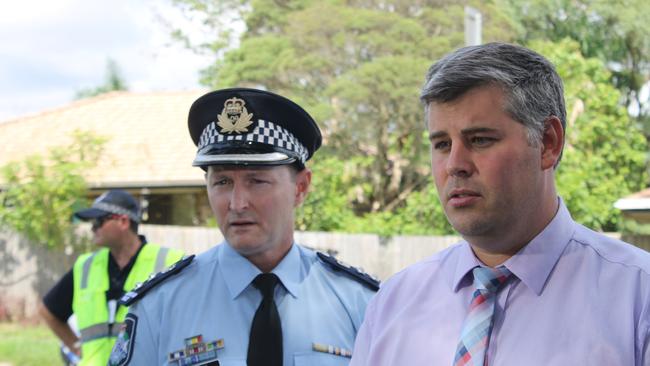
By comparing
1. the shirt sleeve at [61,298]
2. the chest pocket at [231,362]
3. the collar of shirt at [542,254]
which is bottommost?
the shirt sleeve at [61,298]

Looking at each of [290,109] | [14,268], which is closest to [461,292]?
[290,109]

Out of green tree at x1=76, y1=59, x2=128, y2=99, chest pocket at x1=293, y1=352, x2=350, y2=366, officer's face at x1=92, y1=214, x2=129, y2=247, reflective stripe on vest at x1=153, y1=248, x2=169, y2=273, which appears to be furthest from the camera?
green tree at x1=76, y1=59, x2=128, y2=99

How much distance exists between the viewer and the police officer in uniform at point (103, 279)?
5336mm

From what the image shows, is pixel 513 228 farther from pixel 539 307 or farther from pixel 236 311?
pixel 236 311

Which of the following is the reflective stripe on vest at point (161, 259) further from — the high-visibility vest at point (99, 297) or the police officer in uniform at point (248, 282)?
the police officer in uniform at point (248, 282)

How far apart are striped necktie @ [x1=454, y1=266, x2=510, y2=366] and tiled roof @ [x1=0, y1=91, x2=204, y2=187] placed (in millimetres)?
16341

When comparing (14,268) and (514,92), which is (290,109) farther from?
(14,268)

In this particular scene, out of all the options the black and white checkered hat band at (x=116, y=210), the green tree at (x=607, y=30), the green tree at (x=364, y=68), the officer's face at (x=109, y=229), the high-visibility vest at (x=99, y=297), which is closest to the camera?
the high-visibility vest at (x=99, y=297)

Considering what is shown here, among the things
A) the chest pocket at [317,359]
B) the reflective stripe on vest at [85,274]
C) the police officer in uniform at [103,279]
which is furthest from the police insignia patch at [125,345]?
the reflective stripe on vest at [85,274]

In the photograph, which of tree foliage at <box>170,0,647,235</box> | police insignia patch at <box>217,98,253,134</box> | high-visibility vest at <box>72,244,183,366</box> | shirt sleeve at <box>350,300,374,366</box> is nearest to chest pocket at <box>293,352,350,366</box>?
shirt sleeve at <box>350,300,374,366</box>

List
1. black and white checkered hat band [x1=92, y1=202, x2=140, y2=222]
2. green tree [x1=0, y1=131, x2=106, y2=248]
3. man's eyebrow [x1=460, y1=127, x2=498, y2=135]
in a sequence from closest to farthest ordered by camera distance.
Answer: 1. man's eyebrow [x1=460, y1=127, x2=498, y2=135]
2. black and white checkered hat band [x1=92, y1=202, x2=140, y2=222]
3. green tree [x1=0, y1=131, x2=106, y2=248]

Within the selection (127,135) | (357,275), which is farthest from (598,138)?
(357,275)

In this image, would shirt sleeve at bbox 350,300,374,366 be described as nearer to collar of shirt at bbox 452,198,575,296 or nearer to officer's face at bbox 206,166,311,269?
collar of shirt at bbox 452,198,575,296

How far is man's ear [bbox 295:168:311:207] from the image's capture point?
3.26m
